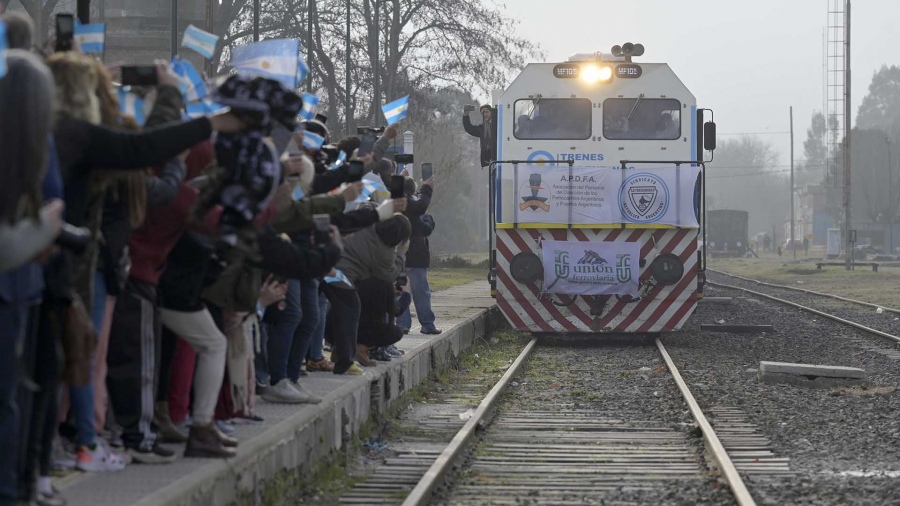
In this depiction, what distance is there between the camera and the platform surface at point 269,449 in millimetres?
5379

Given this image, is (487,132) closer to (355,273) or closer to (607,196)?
(607,196)

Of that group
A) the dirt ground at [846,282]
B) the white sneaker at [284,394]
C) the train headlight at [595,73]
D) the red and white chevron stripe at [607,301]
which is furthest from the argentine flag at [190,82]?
the dirt ground at [846,282]

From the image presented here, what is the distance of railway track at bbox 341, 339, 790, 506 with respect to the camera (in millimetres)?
7387

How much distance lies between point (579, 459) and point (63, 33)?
4.49m

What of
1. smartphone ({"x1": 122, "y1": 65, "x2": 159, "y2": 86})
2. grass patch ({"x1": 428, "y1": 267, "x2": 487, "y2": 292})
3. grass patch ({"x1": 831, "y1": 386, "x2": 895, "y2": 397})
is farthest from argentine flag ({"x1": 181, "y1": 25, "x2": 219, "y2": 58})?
grass patch ({"x1": 428, "y1": 267, "x2": 487, "y2": 292})

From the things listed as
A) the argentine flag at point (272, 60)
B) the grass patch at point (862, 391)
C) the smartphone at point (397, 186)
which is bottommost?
the grass patch at point (862, 391)

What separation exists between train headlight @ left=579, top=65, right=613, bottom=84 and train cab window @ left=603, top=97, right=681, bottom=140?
0.30m

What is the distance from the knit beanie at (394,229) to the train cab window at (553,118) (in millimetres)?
7105

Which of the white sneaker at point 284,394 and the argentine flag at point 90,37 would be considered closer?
the argentine flag at point 90,37

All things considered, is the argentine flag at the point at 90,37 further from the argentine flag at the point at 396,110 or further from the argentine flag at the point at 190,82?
the argentine flag at the point at 396,110

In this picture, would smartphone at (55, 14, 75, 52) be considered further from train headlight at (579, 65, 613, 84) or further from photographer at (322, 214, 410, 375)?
train headlight at (579, 65, 613, 84)

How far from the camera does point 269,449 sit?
6.73 metres

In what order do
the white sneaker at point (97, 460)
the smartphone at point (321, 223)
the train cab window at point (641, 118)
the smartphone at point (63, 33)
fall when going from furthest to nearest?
the train cab window at point (641, 118), the smartphone at point (321, 223), the smartphone at point (63, 33), the white sneaker at point (97, 460)

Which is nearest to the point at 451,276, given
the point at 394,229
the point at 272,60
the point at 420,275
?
the point at 420,275
